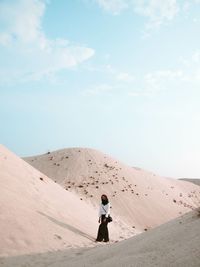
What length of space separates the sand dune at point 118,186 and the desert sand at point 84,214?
2.9 inches

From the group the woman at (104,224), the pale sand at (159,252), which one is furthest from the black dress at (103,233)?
the pale sand at (159,252)

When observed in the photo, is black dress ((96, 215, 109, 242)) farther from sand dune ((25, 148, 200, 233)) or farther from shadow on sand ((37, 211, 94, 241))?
sand dune ((25, 148, 200, 233))

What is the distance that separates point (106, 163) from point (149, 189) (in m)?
4.55

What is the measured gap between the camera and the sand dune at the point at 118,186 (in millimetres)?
25622

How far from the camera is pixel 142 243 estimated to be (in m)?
6.96

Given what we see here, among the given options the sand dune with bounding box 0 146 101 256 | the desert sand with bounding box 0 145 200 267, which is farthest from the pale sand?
the sand dune with bounding box 0 146 101 256

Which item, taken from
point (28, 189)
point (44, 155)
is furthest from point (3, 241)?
point (44, 155)

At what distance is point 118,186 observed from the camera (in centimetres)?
2902

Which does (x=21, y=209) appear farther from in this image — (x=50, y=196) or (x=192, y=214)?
(x=192, y=214)

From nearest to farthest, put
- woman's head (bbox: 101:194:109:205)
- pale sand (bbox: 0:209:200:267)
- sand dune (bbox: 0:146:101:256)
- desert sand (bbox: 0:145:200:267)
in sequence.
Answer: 1. pale sand (bbox: 0:209:200:267)
2. desert sand (bbox: 0:145:200:267)
3. sand dune (bbox: 0:146:101:256)
4. woman's head (bbox: 101:194:109:205)

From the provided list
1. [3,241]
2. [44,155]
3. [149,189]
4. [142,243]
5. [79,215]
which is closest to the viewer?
[142,243]

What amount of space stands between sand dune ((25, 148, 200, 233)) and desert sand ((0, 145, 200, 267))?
73 millimetres

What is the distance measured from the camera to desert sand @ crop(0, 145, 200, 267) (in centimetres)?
660

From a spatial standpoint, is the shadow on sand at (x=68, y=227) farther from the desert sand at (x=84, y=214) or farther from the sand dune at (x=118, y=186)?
the sand dune at (x=118, y=186)
